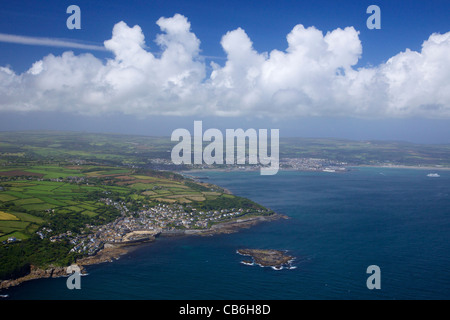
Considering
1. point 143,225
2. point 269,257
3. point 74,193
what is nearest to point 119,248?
point 143,225

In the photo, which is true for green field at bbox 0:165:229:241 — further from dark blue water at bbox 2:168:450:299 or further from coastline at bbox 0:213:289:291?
dark blue water at bbox 2:168:450:299

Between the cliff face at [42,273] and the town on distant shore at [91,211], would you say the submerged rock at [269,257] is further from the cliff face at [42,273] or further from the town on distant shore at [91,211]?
the cliff face at [42,273]

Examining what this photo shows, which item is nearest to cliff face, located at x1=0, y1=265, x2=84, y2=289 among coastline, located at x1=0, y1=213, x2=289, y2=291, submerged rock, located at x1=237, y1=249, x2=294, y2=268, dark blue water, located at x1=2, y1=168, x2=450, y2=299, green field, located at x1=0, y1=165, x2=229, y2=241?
coastline, located at x1=0, y1=213, x2=289, y2=291

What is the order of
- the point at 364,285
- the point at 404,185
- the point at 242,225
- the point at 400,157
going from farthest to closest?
1. the point at 400,157
2. the point at 404,185
3. the point at 242,225
4. the point at 364,285

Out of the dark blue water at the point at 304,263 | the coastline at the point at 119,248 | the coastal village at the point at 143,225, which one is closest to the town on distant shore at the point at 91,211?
the coastal village at the point at 143,225
